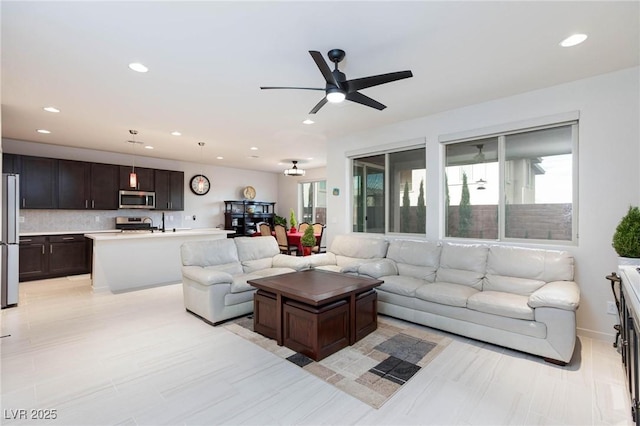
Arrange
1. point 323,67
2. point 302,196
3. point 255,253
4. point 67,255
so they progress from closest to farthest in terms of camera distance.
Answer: point 323,67 < point 255,253 < point 67,255 < point 302,196

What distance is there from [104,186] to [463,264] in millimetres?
7119

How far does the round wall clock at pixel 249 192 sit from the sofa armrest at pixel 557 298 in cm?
789

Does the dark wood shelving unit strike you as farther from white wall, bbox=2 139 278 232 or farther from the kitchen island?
the kitchen island

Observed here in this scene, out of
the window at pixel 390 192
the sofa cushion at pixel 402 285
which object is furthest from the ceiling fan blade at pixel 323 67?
the window at pixel 390 192

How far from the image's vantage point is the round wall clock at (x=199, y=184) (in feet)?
26.8

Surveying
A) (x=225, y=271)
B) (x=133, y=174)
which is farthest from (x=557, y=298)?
(x=133, y=174)

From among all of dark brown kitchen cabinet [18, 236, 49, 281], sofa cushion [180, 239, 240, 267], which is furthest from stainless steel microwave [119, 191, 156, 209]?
sofa cushion [180, 239, 240, 267]

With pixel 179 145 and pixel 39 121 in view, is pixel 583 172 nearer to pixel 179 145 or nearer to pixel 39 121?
pixel 179 145

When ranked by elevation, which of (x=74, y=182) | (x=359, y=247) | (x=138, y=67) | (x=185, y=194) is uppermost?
(x=138, y=67)

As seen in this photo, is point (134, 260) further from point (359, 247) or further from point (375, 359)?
point (375, 359)

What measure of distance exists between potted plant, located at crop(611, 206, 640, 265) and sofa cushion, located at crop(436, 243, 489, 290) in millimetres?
1180

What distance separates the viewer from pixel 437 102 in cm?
385

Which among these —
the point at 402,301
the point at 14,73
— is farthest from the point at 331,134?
the point at 14,73

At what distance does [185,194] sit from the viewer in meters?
8.07
